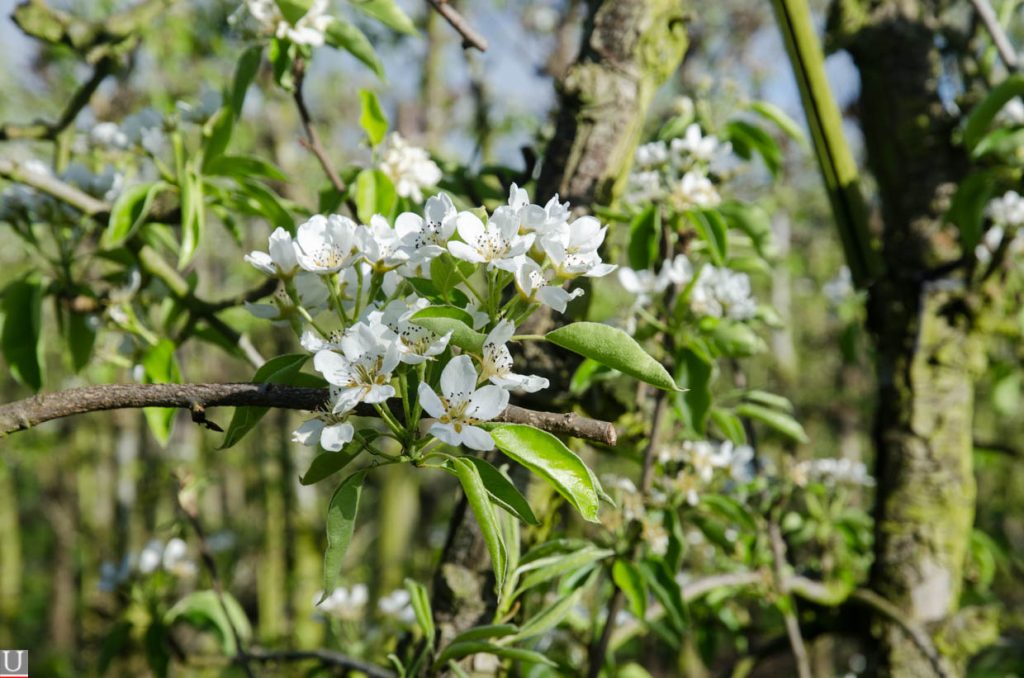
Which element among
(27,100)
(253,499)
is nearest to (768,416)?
(253,499)

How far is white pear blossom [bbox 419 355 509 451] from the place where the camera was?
75 cm

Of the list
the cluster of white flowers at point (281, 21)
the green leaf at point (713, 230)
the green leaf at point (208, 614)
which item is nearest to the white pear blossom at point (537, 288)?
the green leaf at point (713, 230)

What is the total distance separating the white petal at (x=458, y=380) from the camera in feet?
2.61

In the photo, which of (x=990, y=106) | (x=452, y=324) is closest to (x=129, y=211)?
(x=452, y=324)

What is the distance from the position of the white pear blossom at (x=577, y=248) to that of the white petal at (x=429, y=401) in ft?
0.64

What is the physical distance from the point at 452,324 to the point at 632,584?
32.6 inches

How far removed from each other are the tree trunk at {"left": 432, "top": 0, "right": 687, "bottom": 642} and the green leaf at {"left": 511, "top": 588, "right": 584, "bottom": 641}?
0.65m

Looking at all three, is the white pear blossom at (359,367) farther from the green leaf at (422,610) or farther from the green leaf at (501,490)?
the green leaf at (422,610)

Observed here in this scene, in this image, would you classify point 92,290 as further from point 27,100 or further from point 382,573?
point 27,100

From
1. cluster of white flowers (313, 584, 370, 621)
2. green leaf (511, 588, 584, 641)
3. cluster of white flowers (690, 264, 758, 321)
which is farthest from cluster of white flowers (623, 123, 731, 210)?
cluster of white flowers (313, 584, 370, 621)

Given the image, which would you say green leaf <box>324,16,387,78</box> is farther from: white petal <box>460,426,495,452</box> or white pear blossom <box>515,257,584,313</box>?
white petal <box>460,426,495,452</box>

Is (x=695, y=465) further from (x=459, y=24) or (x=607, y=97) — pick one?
(x=459, y=24)

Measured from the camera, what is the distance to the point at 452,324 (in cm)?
78

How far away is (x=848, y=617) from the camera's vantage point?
209 cm
